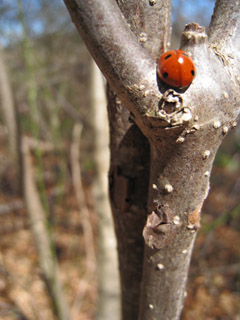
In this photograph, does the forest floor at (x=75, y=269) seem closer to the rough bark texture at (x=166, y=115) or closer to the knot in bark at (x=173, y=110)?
the rough bark texture at (x=166, y=115)

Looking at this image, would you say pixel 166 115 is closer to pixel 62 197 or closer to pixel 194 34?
pixel 194 34

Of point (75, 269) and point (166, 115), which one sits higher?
point (166, 115)

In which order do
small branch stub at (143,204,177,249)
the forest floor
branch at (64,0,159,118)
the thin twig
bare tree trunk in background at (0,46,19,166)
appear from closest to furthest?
1. branch at (64,0,159,118)
2. small branch stub at (143,204,177,249)
3. bare tree trunk in background at (0,46,19,166)
4. the thin twig
5. the forest floor

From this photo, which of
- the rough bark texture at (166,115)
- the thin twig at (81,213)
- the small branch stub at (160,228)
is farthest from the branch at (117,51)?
the thin twig at (81,213)

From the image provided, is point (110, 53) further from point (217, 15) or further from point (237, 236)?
point (237, 236)

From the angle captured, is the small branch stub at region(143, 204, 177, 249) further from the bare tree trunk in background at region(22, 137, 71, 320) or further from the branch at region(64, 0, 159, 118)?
the bare tree trunk in background at region(22, 137, 71, 320)

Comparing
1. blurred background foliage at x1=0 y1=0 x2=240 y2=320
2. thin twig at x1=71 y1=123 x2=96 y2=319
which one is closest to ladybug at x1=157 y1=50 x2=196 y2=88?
blurred background foliage at x1=0 y1=0 x2=240 y2=320

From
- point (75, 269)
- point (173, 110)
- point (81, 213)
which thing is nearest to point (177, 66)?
point (173, 110)

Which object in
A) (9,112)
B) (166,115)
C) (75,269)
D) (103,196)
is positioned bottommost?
(75,269)
